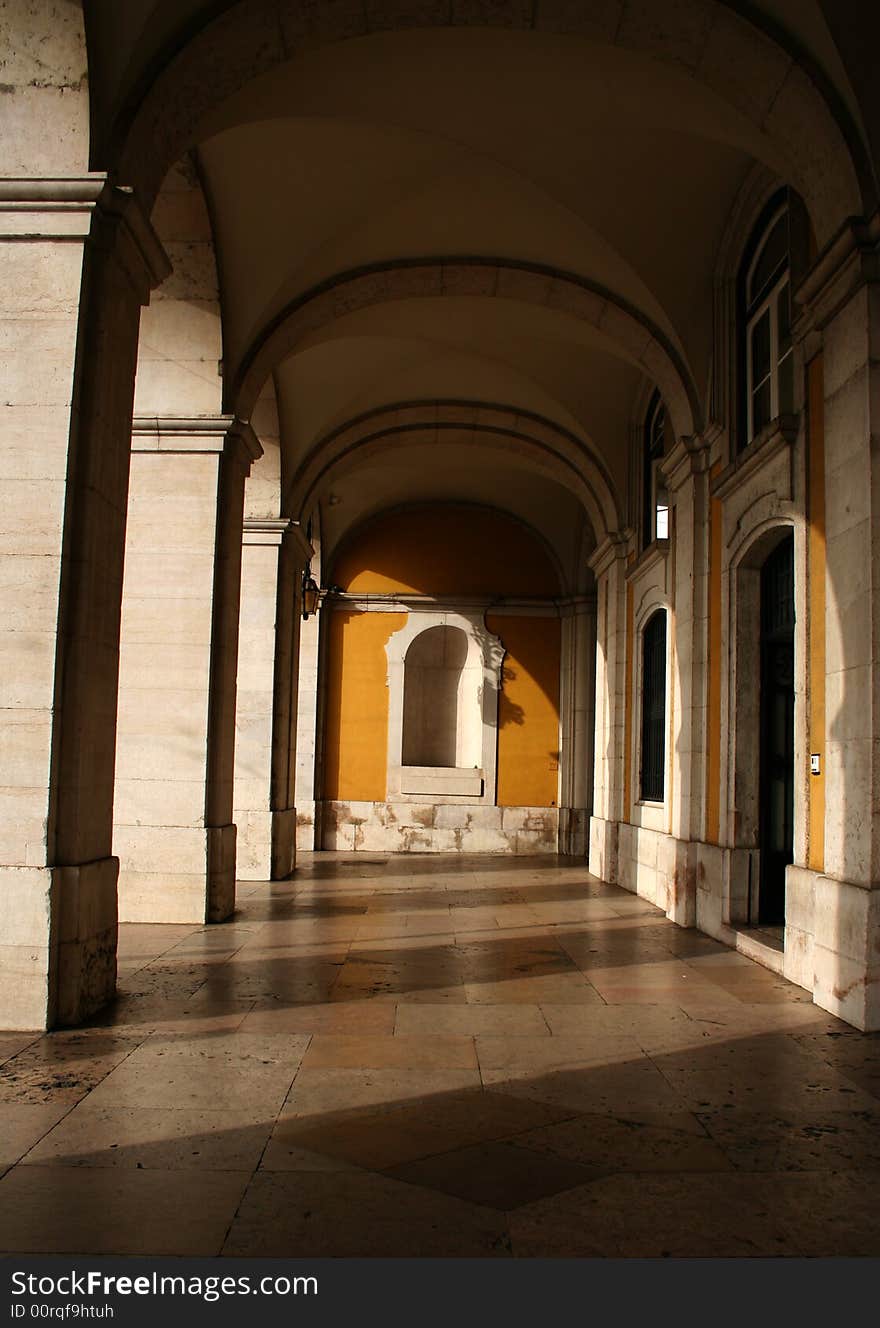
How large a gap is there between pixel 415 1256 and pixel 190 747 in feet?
22.5

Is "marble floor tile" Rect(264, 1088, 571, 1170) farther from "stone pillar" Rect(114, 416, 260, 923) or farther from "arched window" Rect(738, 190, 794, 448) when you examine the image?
"arched window" Rect(738, 190, 794, 448)

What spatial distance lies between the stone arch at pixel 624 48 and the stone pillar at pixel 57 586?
26.4 inches

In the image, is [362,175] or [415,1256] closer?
[415,1256]

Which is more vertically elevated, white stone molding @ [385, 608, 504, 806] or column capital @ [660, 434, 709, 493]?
column capital @ [660, 434, 709, 493]

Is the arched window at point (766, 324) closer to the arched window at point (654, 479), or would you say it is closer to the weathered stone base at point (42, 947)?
the arched window at point (654, 479)

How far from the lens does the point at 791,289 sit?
824 cm

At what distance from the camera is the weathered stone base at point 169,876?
915 centimetres

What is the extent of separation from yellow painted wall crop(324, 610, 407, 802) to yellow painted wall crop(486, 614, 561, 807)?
2.00 m

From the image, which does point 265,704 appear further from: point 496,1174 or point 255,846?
point 496,1174

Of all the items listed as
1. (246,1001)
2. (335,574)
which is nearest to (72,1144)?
(246,1001)

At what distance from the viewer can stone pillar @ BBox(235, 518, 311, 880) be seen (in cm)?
1304

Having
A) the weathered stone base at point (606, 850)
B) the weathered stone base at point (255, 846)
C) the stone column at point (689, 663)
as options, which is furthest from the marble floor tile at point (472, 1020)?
the weathered stone base at point (606, 850)

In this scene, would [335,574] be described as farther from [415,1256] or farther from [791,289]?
[415,1256]

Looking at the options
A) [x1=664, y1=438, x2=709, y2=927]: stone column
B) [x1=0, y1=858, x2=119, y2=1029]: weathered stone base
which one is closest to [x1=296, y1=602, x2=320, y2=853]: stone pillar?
[x1=664, y1=438, x2=709, y2=927]: stone column
